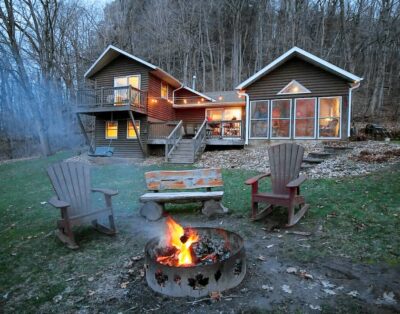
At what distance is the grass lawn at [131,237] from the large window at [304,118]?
5500mm

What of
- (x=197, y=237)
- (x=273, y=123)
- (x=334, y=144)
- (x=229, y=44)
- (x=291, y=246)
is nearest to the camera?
(x=197, y=237)

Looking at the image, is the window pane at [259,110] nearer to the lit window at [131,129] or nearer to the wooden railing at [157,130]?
the wooden railing at [157,130]

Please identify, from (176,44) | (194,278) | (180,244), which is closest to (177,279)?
(194,278)

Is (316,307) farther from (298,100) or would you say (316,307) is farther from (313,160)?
(298,100)

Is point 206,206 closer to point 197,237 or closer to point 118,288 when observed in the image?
point 197,237

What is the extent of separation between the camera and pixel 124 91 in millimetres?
14438

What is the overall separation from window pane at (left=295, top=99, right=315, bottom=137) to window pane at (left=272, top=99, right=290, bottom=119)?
402mm

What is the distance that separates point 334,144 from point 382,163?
135 inches

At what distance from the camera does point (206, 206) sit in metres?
4.76

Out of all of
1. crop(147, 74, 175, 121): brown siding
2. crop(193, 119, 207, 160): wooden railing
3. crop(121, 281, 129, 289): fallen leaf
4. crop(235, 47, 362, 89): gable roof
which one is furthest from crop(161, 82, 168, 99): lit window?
crop(121, 281, 129, 289): fallen leaf

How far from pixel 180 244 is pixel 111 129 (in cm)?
1390

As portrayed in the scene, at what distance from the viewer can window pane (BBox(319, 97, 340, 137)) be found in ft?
38.8

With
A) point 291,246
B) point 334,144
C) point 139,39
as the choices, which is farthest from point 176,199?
point 139,39

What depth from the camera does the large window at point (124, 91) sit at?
13633 mm
